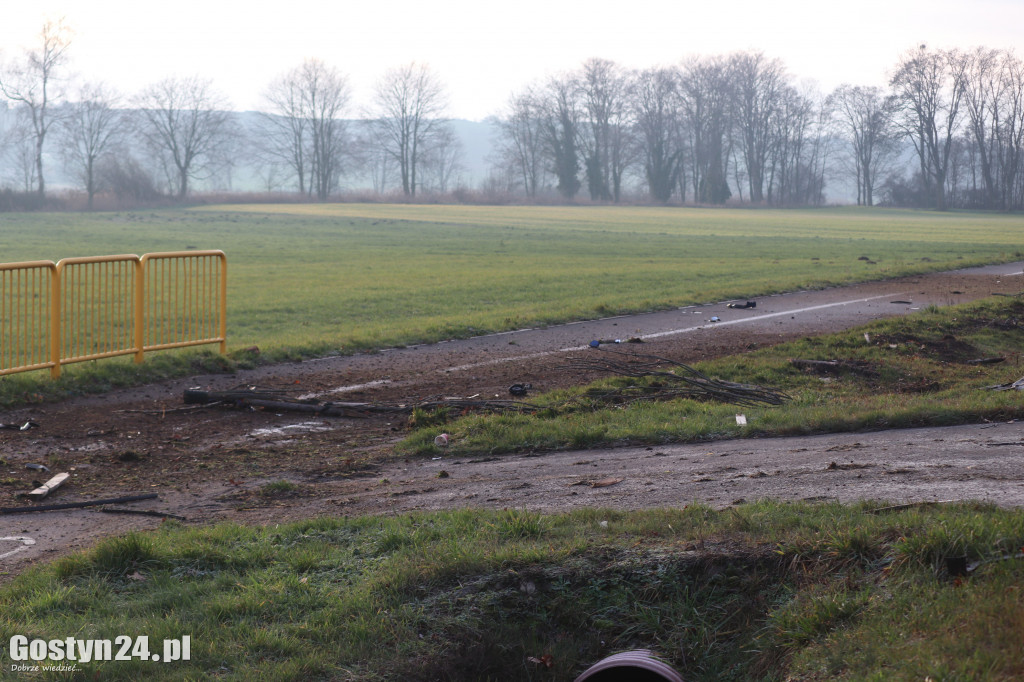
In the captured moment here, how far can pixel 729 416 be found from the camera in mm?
8625

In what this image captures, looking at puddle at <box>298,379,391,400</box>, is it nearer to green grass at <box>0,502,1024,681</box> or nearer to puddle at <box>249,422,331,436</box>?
puddle at <box>249,422,331,436</box>

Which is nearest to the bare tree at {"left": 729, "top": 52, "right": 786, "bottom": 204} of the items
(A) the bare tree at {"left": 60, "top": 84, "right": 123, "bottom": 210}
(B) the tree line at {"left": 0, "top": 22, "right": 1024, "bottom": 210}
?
Result: (B) the tree line at {"left": 0, "top": 22, "right": 1024, "bottom": 210}

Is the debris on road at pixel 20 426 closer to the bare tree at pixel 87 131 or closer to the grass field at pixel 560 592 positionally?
the grass field at pixel 560 592

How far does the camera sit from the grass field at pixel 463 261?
16375 mm

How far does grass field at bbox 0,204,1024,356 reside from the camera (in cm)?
1638

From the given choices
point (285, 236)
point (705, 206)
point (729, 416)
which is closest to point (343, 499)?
point (729, 416)

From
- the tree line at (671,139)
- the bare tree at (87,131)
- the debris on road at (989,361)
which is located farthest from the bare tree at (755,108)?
the debris on road at (989,361)

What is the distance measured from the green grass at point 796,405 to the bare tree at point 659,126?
308ft

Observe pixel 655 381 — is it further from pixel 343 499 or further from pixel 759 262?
pixel 759 262

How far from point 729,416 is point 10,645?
6475 millimetres

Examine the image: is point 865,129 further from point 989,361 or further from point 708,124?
point 989,361

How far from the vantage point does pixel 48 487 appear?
21.6ft

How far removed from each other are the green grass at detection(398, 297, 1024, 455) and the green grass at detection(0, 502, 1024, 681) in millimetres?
2757

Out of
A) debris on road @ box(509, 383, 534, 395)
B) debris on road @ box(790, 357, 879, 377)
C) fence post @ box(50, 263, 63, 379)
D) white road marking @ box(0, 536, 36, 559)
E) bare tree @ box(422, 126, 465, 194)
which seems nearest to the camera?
white road marking @ box(0, 536, 36, 559)
